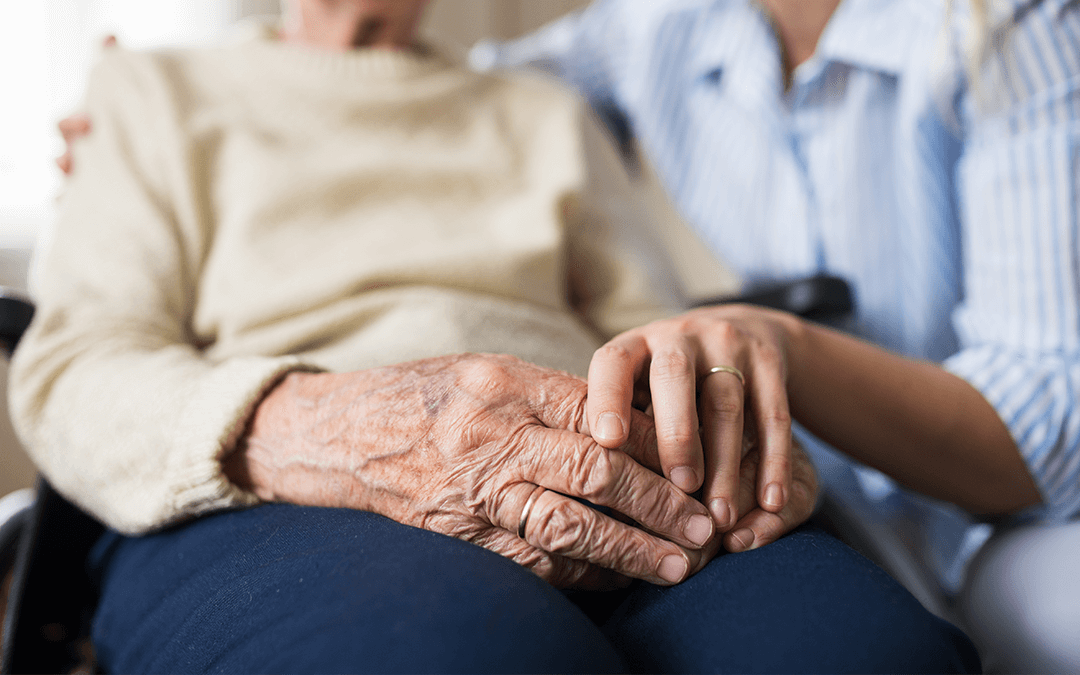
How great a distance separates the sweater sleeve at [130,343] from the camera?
0.60 m

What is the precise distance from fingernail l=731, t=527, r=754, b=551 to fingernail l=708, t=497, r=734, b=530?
0.7 inches

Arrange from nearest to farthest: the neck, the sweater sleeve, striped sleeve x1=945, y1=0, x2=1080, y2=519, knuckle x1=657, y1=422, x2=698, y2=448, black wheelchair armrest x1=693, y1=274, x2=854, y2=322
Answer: knuckle x1=657, y1=422, x2=698, y2=448, the sweater sleeve, striped sleeve x1=945, y1=0, x2=1080, y2=519, black wheelchair armrest x1=693, y1=274, x2=854, y2=322, the neck

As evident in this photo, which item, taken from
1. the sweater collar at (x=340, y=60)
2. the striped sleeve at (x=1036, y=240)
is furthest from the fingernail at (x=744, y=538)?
the sweater collar at (x=340, y=60)

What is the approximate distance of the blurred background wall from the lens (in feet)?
4.90

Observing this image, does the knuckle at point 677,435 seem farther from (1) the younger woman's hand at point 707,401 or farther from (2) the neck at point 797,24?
(2) the neck at point 797,24

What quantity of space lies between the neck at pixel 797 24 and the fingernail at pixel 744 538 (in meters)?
0.78

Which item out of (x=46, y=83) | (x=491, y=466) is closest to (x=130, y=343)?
(x=491, y=466)

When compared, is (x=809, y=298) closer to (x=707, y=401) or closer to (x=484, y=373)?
(x=707, y=401)

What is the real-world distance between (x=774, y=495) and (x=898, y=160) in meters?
0.66

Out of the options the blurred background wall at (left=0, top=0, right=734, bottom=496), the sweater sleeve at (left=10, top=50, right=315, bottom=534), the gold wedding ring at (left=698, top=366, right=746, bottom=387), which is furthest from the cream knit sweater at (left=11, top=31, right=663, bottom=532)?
the blurred background wall at (left=0, top=0, right=734, bottom=496)

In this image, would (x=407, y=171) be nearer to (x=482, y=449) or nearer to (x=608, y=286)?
(x=608, y=286)

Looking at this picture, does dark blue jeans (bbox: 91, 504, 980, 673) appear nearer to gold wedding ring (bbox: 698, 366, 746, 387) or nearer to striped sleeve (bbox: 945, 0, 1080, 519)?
gold wedding ring (bbox: 698, 366, 746, 387)

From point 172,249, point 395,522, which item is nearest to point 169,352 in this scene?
point 172,249

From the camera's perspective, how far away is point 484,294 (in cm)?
91
